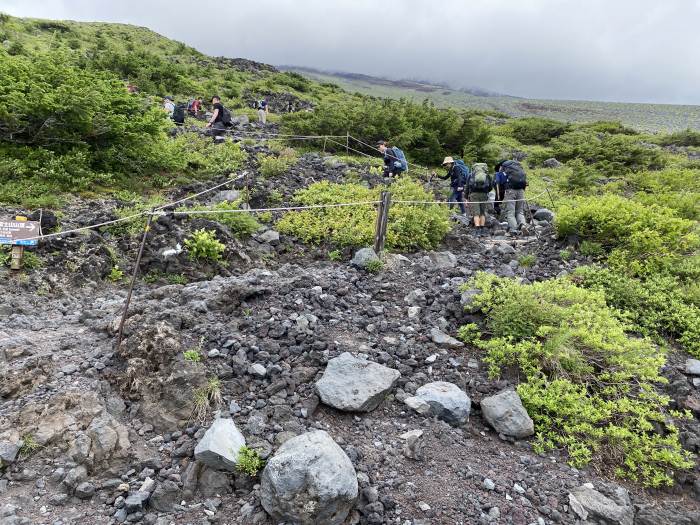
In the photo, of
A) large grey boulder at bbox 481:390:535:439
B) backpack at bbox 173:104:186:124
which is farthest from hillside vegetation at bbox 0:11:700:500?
backpack at bbox 173:104:186:124

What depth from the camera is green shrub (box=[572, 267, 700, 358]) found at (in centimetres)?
661

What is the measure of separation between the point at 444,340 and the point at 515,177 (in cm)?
681

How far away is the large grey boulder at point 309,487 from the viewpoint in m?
3.53

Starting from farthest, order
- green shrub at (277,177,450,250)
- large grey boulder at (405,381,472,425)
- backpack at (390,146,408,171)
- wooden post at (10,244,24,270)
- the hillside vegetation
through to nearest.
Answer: backpack at (390,146,408,171), green shrub at (277,177,450,250), wooden post at (10,244,24,270), the hillside vegetation, large grey boulder at (405,381,472,425)

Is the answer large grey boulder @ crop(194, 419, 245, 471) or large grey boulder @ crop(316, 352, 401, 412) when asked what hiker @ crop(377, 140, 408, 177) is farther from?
large grey boulder @ crop(194, 419, 245, 471)

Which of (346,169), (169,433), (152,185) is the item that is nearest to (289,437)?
(169,433)

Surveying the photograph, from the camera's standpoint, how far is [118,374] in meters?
4.97

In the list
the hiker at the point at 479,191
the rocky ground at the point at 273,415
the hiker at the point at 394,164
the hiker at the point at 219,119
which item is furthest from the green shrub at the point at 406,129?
the rocky ground at the point at 273,415

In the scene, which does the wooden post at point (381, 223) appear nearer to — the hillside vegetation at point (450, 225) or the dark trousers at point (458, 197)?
the hillside vegetation at point (450, 225)

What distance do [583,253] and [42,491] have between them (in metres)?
8.92

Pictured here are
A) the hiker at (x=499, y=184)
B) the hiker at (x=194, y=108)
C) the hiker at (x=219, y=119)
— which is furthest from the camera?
the hiker at (x=194, y=108)

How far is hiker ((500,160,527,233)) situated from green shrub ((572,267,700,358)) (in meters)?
3.73

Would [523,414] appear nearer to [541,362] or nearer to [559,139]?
[541,362]

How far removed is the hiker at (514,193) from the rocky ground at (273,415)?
17.0ft
